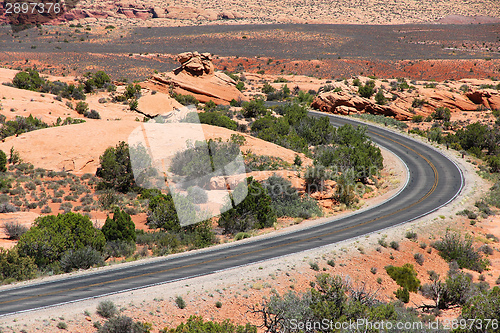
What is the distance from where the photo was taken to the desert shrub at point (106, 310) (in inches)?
A: 547

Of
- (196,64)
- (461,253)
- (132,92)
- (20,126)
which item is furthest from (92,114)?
(461,253)

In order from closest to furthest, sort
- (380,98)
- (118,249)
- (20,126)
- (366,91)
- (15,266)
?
1. (15,266)
2. (118,249)
3. (20,126)
4. (380,98)
5. (366,91)

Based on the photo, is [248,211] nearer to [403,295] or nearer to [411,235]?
[411,235]

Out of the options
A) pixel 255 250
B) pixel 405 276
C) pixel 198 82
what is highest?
pixel 198 82

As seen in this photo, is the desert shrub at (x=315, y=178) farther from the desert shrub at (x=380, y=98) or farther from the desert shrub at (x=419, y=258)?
the desert shrub at (x=380, y=98)

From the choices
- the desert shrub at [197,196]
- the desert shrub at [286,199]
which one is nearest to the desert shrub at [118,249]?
the desert shrub at [197,196]

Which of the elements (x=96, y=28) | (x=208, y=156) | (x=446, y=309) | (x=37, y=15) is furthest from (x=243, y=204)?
(x=37, y=15)

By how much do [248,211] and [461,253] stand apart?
14199mm

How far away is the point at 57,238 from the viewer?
65.3 ft

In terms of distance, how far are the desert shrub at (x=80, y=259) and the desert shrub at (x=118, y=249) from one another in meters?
1.42

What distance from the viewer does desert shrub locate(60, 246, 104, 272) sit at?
19.2 m

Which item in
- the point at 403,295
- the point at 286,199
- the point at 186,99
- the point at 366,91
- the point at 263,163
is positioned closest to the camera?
the point at 403,295

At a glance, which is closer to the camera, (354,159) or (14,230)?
(14,230)

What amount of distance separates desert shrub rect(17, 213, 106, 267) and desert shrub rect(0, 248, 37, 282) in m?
0.68
